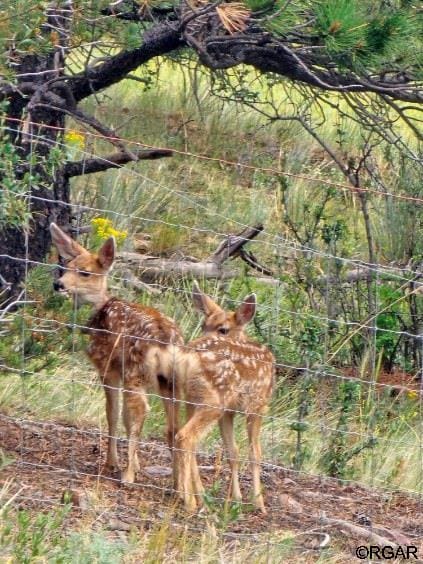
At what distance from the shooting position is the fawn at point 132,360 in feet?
25.3

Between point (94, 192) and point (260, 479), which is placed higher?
point (94, 192)

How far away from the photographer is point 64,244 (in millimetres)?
8672

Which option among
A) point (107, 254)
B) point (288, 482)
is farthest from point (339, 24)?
point (288, 482)

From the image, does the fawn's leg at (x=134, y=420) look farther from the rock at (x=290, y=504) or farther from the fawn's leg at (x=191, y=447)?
the rock at (x=290, y=504)

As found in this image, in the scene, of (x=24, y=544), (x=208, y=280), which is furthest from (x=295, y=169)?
(x=24, y=544)

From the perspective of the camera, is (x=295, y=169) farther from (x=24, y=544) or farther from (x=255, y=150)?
(x=24, y=544)

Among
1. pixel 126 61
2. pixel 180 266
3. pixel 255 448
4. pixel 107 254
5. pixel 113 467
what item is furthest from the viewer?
pixel 180 266

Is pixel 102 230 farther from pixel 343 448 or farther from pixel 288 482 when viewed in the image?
pixel 288 482

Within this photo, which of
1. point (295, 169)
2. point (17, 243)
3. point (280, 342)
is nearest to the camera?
point (17, 243)

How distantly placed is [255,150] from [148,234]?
3049mm

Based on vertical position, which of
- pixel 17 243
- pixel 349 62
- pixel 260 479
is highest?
pixel 349 62

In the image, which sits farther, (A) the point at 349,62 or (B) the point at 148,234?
(B) the point at 148,234

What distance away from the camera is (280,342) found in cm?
1077

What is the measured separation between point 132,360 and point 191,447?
69cm
